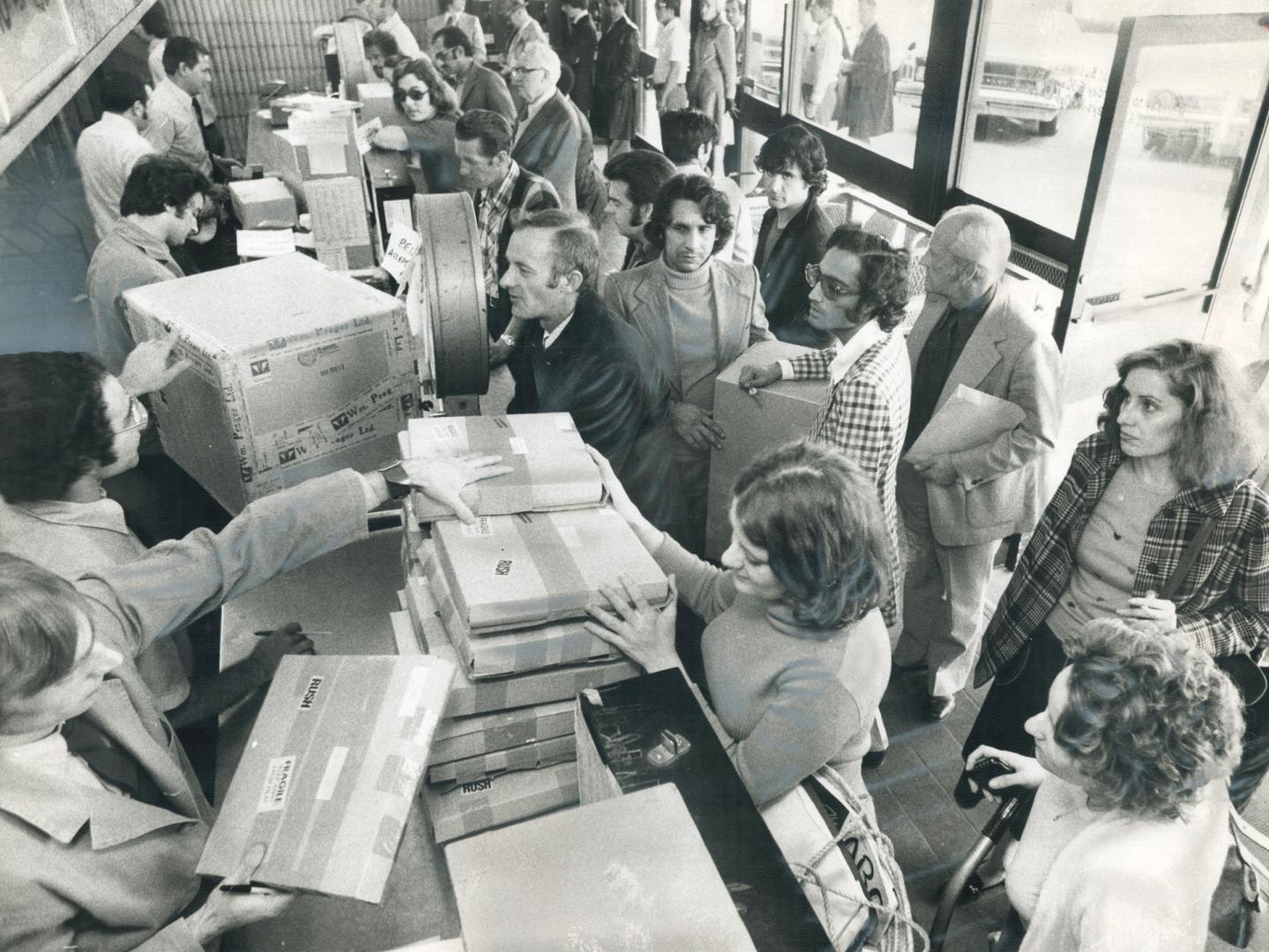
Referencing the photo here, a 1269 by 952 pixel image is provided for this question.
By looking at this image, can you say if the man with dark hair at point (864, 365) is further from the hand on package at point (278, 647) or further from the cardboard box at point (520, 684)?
the hand on package at point (278, 647)

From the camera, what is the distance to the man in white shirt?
9.06 m

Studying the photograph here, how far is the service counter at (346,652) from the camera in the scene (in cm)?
137

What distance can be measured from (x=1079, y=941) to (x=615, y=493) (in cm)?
115

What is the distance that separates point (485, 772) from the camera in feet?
4.91

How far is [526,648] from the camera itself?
145 centimetres

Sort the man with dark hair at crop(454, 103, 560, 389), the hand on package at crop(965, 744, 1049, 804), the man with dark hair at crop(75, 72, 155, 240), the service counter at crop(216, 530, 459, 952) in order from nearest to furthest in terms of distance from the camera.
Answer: the service counter at crop(216, 530, 459, 952)
the hand on package at crop(965, 744, 1049, 804)
the man with dark hair at crop(454, 103, 560, 389)
the man with dark hair at crop(75, 72, 155, 240)

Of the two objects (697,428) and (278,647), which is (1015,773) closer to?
(697,428)

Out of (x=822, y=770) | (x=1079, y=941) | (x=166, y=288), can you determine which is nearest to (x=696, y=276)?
(x=166, y=288)

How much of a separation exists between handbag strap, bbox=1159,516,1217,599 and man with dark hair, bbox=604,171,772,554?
1.46 meters

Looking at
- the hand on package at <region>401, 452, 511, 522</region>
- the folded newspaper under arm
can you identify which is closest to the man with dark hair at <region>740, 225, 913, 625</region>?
the folded newspaper under arm

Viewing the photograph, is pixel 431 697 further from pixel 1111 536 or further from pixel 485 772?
pixel 1111 536

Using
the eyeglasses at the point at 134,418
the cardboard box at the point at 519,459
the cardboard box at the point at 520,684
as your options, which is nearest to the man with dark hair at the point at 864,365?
the cardboard box at the point at 519,459

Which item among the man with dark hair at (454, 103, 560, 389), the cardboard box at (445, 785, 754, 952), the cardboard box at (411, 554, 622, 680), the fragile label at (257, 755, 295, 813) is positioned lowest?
the fragile label at (257, 755, 295, 813)

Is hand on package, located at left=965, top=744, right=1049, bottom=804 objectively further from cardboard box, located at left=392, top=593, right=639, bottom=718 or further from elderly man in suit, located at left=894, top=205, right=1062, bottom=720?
elderly man in suit, located at left=894, top=205, right=1062, bottom=720
